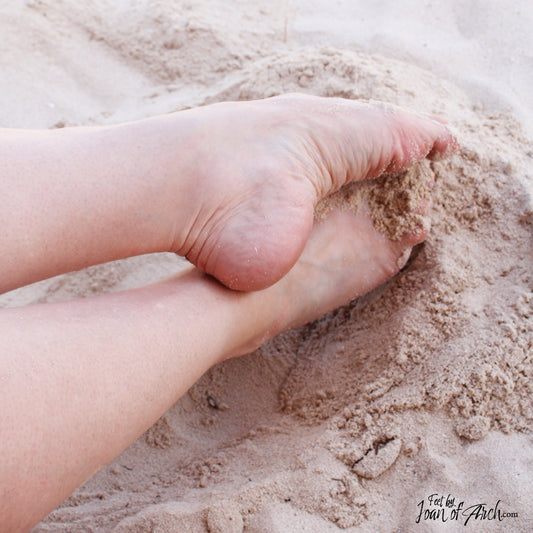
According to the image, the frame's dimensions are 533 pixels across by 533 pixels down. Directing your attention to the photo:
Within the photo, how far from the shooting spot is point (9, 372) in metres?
0.73

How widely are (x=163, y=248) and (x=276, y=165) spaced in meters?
0.27

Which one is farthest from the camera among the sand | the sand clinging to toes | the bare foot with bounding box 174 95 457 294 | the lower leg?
the sand clinging to toes

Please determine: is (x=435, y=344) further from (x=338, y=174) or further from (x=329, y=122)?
(x=329, y=122)

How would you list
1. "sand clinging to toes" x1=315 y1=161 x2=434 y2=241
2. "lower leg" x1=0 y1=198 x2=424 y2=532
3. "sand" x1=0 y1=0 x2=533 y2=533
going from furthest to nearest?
"sand clinging to toes" x1=315 y1=161 x2=434 y2=241 < "sand" x1=0 y1=0 x2=533 y2=533 < "lower leg" x1=0 y1=198 x2=424 y2=532

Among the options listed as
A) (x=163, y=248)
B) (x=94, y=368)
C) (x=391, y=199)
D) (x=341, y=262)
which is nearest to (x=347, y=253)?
(x=341, y=262)

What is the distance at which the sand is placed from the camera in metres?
0.91

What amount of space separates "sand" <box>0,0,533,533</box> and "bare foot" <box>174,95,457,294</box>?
119 mm

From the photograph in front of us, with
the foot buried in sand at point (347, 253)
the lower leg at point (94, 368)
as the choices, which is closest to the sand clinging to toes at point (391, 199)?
the foot buried in sand at point (347, 253)

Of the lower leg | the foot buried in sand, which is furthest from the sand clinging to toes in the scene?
the lower leg

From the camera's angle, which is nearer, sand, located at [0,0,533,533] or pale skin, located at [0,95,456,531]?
pale skin, located at [0,95,456,531]

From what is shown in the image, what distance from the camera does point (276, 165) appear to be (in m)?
1.06

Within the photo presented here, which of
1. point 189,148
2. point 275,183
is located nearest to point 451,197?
point 275,183

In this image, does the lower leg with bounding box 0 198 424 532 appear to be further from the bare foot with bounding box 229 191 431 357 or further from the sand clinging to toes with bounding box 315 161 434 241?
the sand clinging to toes with bounding box 315 161 434 241

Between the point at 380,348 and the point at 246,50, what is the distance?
1058 mm
